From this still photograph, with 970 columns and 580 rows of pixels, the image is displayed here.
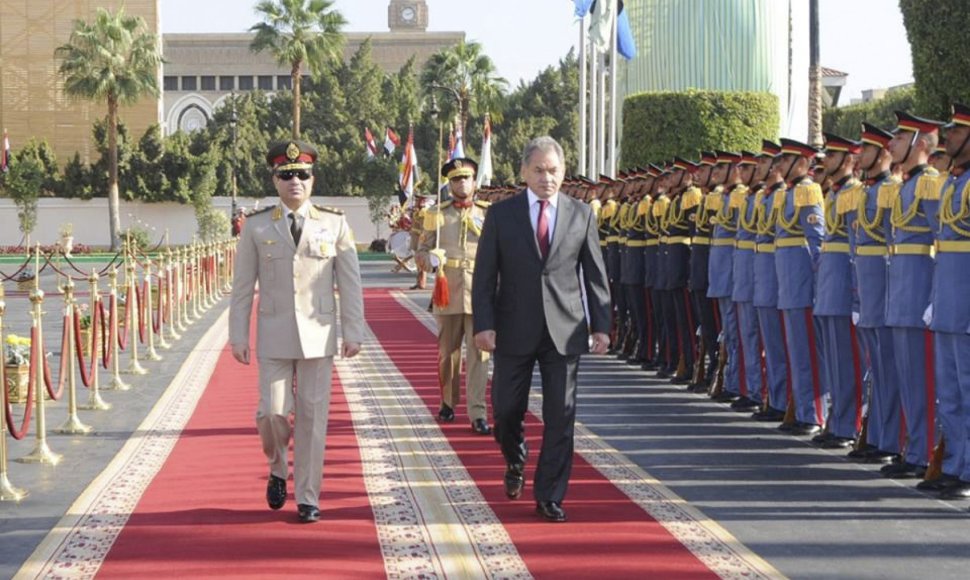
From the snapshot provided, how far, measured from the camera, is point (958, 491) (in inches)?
343

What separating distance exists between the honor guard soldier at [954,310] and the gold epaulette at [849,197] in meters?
1.12

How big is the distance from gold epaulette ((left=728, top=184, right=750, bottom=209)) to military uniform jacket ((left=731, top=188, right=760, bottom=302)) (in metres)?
0.06

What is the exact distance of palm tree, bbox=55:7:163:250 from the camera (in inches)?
2406

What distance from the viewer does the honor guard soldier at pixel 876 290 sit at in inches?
385

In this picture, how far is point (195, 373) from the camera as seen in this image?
16188 mm

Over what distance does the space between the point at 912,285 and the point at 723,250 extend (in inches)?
163

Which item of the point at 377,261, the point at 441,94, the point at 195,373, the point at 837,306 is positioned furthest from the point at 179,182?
the point at 837,306

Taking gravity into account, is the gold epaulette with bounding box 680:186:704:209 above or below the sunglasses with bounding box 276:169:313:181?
below

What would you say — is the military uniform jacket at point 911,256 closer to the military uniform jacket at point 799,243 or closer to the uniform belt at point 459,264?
the military uniform jacket at point 799,243

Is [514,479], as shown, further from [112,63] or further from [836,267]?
[112,63]

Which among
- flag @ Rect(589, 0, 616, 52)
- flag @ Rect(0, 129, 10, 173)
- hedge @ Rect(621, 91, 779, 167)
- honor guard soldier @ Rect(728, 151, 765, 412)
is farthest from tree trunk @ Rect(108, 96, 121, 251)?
honor guard soldier @ Rect(728, 151, 765, 412)

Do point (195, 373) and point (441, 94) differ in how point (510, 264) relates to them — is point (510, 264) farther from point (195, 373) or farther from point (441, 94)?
point (441, 94)

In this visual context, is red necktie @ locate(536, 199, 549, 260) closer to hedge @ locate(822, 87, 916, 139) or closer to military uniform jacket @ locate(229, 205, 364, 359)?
military uniform jacket @ locate(229, 205, 364, 359)

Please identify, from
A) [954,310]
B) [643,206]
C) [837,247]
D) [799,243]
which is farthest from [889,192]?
[643,206]
